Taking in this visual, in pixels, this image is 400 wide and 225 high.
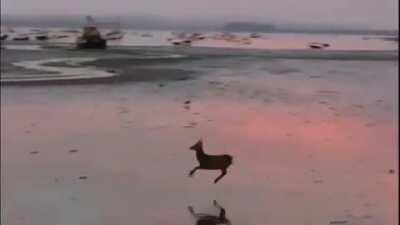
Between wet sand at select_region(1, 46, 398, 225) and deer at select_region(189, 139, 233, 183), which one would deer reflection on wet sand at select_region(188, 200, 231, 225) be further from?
deer at select_region(189, 139, 233, 183)

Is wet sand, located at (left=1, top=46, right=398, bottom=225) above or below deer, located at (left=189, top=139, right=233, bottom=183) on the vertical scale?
below

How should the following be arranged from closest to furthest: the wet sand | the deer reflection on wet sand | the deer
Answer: the deer reflection on wet sand
the wet sand
the deer

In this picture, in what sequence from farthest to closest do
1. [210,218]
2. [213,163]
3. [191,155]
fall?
[191,155] < [213,163] < [210,218]

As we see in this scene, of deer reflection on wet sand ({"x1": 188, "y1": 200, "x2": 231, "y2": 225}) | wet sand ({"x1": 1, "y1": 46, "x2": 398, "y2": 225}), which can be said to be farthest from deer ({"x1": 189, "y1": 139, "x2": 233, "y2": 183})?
deer reflection on wet sand ({"x1": 188, "y1": 200, "x2": 231, "y2": 225})

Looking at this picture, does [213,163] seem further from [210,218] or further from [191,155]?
[210,218]

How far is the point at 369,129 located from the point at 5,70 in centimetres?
1676

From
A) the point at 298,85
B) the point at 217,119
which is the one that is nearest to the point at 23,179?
the point at 217,119

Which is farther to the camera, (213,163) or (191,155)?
(191,155)

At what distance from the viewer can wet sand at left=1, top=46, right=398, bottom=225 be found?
776cm

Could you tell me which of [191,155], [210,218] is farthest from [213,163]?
[210,218]

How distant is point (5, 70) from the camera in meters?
27.1

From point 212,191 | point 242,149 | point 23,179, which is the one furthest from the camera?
point 242,149

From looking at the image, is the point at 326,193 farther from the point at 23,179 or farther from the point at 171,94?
the point at 171,94

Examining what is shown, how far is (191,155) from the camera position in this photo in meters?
10.5
